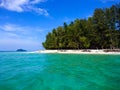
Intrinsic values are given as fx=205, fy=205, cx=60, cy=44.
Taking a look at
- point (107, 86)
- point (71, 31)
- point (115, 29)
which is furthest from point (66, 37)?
point (107, 86)

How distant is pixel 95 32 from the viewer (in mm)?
68375

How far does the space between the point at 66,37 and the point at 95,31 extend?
1193cm

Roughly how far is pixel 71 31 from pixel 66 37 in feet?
10.6

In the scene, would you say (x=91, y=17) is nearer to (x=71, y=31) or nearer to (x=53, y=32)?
(x=71, y=31)

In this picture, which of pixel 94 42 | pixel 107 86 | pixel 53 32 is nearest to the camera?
pixel 107 86

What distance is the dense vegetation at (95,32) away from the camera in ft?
215

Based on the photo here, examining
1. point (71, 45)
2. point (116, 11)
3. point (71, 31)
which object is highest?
point (116, 11)

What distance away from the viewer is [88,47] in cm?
6925

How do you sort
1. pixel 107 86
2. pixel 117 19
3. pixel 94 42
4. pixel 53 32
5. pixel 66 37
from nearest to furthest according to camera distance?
pixel 107 86, pixel 117 19, pixel 94 42, pixel 66 37, pixel 53 32

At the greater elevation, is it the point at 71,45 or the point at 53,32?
the point at 53,32

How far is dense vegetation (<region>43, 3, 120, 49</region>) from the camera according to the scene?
65438mm

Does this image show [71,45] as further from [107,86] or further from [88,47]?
[107,86]

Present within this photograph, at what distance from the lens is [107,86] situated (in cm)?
1212

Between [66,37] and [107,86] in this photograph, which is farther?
[66,37]
